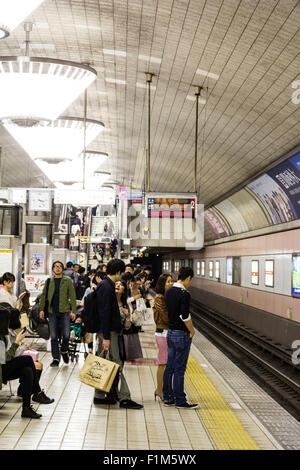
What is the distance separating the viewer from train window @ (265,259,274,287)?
58.1 feet

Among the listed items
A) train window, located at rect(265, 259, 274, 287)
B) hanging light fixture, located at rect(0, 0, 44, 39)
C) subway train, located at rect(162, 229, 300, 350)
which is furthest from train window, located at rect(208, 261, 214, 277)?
hanging light fixture, located at rect(0, 0, 44, 39)

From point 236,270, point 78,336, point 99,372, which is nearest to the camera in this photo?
point 99,372

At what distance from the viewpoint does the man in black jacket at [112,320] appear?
752 centimetres

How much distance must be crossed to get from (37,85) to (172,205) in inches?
237

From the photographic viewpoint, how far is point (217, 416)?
7598mm

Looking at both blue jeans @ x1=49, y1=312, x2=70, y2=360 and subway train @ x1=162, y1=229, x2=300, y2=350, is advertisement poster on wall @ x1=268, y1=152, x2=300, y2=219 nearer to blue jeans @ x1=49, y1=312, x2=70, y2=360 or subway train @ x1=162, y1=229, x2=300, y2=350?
subway train @ x1=162, y1=229, x2=300, y2=350

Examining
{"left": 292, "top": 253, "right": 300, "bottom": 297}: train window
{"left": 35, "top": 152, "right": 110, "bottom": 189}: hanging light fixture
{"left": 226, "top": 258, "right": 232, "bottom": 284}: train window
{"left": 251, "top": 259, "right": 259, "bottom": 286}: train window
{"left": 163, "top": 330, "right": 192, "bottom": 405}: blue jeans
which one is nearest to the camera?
{"left": 163, "top": 330, "right": 192, "bottom": 405}: blue jeans

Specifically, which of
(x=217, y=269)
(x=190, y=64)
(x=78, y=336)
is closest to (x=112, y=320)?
(x=78, y=336)

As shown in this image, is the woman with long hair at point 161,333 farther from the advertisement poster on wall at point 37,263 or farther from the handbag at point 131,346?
the advertisement poster on wall at point 37,263

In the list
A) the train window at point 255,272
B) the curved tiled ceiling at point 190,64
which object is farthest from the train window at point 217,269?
the curved tiled ceiling at point 190,64

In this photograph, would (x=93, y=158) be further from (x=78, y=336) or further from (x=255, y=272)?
(x=78, y=336)

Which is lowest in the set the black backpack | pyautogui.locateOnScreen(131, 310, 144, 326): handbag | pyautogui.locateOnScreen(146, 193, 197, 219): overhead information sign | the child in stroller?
the child in stroller

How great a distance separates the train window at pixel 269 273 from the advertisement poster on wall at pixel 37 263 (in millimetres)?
6178

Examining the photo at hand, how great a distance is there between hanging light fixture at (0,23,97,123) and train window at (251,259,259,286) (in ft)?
38.1
